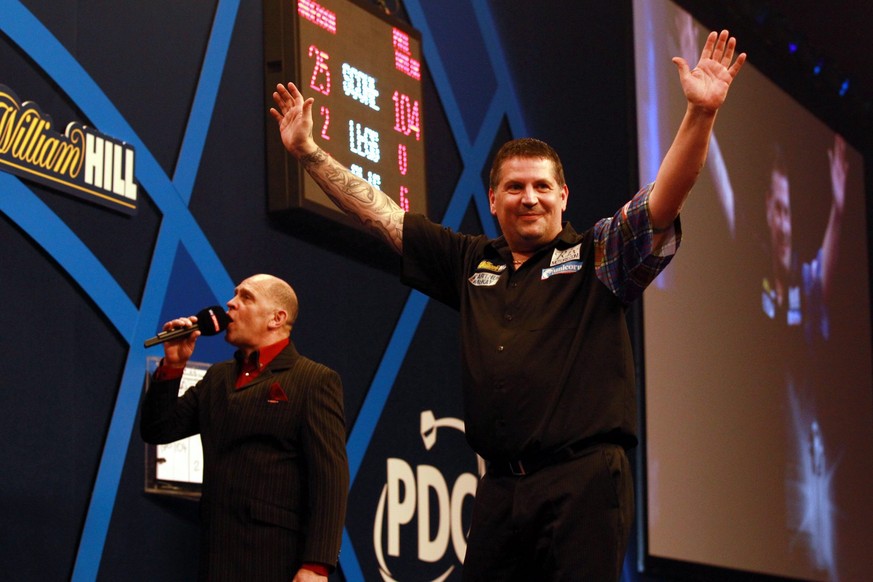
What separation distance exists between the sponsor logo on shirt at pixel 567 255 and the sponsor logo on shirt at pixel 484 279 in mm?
127

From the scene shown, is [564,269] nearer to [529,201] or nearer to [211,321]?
[529,201]

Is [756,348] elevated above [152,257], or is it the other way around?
[756,348]

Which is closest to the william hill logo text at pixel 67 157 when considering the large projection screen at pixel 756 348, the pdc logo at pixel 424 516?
the pdc logo at pixel 424 516

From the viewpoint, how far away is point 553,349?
240cm

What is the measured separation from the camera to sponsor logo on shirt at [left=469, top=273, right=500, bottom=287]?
2.55 m

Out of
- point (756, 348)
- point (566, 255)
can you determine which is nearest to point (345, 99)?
point (566, 255)

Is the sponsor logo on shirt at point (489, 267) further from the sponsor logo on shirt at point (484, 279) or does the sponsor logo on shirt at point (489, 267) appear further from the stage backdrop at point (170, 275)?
the stage backdrop at point (170, 275)

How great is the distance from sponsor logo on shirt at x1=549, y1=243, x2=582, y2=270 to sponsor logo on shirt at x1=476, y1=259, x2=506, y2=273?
0.38 feet

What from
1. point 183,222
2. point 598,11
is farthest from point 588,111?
point 183,222

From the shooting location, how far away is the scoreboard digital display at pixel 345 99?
4438 mm

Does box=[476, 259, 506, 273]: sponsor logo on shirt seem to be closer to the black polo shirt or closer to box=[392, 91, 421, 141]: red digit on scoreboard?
the black polo shirt

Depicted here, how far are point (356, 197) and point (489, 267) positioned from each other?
35cm

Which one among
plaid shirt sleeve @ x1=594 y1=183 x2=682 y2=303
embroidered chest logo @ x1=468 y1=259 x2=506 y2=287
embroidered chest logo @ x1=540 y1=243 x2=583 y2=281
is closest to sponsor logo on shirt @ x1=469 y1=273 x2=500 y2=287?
embroidered chest logo @ x1=468 y1=259 x2=506 y2=287

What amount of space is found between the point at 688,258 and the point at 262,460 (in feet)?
13.4
